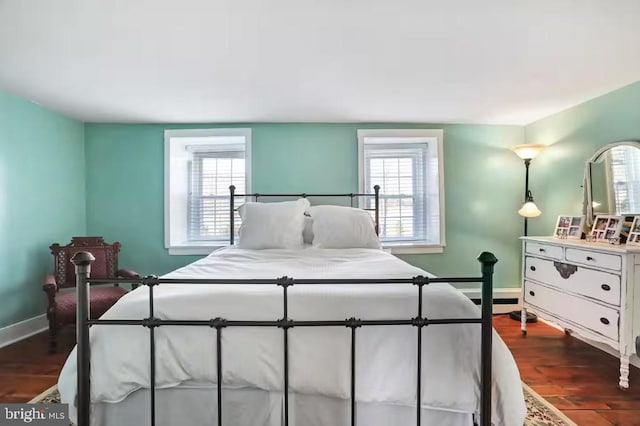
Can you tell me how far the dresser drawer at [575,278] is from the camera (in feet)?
7.57

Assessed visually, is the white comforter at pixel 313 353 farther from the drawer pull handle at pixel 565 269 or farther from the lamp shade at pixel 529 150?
the lamp shade at pixel 529 150

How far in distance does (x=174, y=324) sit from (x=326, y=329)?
61cm

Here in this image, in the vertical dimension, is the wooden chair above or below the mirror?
below

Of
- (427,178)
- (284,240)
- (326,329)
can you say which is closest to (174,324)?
(326,329)

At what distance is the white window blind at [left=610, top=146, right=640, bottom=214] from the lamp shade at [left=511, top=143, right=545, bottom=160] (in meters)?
0.70

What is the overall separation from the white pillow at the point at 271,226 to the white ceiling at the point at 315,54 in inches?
37.3

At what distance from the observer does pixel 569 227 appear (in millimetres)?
3057

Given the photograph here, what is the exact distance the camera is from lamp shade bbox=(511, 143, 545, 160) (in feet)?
11.4

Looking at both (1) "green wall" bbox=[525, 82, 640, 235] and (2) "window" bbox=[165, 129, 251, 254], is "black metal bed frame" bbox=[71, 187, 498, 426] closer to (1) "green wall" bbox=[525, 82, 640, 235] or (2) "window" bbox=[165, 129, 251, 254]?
(1) "green wall" bbox=[525, 82, 640, 235]

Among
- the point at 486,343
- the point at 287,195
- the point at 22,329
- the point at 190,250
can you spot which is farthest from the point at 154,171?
the point at 486,343

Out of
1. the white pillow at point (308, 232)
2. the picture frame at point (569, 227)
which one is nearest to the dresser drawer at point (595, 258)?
the picture frame at point (569, 227)

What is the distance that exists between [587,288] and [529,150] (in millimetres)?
1550

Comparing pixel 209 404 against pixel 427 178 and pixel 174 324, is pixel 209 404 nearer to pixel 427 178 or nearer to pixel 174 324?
pixel 174 324

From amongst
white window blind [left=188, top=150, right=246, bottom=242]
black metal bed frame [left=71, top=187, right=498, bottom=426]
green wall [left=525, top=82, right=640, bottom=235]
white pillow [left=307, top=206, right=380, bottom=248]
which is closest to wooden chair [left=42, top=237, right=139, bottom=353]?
white window blind [left=188, top=150, right=246, bottom=242]
